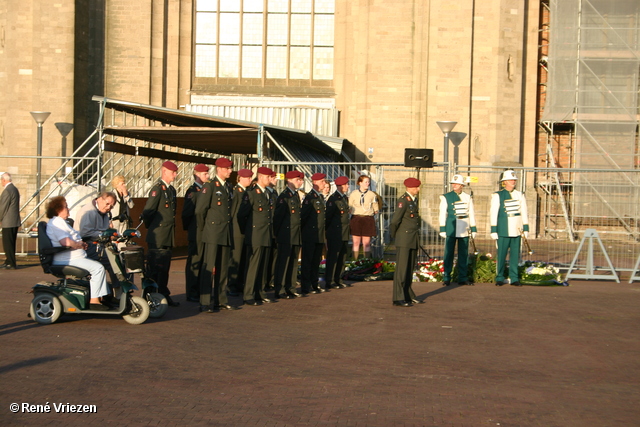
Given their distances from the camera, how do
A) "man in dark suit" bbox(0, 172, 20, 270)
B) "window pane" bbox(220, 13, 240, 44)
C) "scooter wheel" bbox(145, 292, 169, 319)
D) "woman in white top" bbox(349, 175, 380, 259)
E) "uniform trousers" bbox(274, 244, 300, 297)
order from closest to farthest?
1. "scooter wheel" bbox(145, 292, 169, 319)
2. "uniform trousers" bbox(274, 244, 300, 297)
3. "man in dark suit" bbox(0, 172, 20, 270)
4. "woman in white top" bbox(349, 175, 380, 259)
5. "window pane" bbox(220, 13, 240, 44)

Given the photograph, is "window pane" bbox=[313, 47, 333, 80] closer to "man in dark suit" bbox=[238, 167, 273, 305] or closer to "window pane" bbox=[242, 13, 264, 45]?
"window pane" bbox=[242, 13, 264, 45]

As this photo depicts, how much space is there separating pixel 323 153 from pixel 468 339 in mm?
16869

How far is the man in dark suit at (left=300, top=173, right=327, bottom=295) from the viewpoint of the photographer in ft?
40.6

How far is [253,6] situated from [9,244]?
17012 mm

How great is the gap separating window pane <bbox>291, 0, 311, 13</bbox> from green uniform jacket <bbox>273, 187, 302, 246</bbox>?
61.1 feet

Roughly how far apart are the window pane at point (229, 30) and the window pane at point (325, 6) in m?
3.06

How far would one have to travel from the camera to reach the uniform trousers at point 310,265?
12.3m

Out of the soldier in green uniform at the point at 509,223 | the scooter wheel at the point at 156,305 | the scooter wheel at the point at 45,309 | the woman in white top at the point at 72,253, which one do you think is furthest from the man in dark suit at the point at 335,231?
the scooter wheel at the point at 45,309

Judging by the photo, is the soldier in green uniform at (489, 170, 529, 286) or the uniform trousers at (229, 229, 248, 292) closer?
the uniform trousers at (229, 229, 248, 292)

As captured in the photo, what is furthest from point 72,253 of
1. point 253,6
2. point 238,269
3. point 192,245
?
point 253,6

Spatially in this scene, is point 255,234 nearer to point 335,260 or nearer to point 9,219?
point 335,260

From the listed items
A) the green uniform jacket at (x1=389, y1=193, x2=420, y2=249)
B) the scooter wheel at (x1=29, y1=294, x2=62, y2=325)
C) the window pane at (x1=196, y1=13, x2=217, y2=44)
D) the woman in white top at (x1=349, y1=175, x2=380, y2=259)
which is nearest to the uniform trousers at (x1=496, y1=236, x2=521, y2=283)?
the woman in white top at (x1=349, y1=175, x2=380, y2=259)

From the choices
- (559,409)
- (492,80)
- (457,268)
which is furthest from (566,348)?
(492,80)

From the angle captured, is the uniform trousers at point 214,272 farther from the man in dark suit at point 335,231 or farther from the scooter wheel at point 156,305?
the man in dark suit at point 335,231
